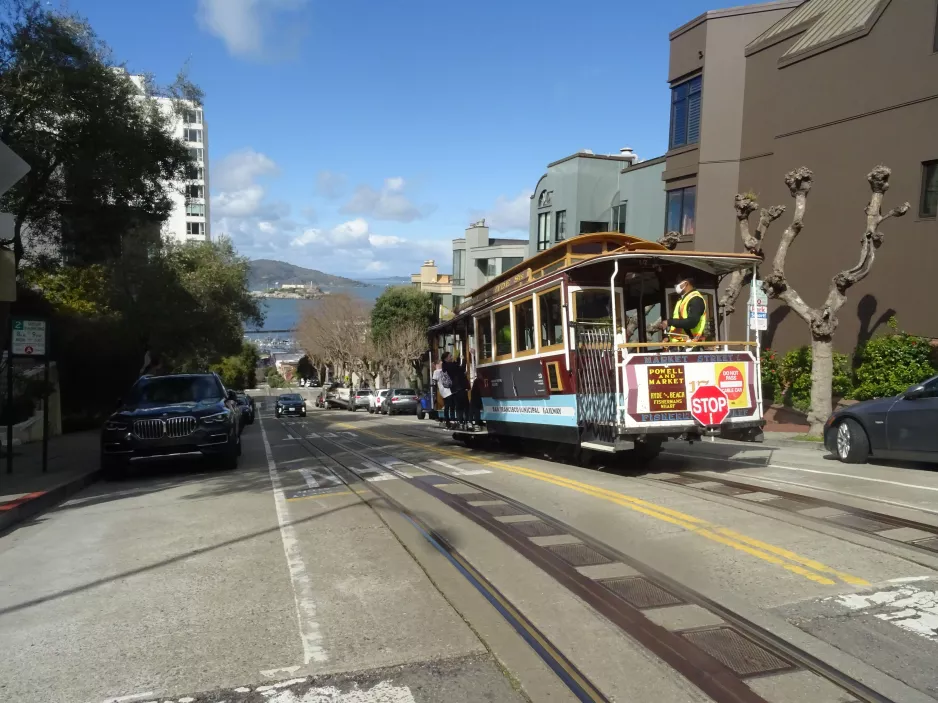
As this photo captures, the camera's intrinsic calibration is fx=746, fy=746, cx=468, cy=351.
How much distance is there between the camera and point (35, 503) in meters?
9.34

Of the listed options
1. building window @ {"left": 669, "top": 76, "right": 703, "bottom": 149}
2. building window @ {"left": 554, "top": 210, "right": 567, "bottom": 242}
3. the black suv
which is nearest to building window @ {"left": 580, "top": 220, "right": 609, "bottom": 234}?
building window @ {"left": 554, "top": 210, "right": 567, "bottom": 242}

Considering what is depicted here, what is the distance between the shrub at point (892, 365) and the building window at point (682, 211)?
8.46 meters

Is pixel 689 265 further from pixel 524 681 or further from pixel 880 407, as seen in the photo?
pixel 524 681

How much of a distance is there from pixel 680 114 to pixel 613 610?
2399 centimetres

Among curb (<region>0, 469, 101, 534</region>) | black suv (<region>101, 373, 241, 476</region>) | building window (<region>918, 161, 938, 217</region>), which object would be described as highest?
building window (<region>918, 161, 938, 217</region>)

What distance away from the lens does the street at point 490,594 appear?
3.98m

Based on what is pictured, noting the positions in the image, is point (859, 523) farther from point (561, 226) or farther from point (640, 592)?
point (561, 226)

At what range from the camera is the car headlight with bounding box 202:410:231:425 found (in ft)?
39.8

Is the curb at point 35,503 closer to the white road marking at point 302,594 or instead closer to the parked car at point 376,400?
the white road marking at point 302,594

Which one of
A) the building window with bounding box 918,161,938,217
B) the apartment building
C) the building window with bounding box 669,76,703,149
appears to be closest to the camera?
the building window with bounding box 918,161,938,217

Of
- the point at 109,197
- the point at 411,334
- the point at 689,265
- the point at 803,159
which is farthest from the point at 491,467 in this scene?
the point at 411,334

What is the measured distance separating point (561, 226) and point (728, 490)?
28.2 metres

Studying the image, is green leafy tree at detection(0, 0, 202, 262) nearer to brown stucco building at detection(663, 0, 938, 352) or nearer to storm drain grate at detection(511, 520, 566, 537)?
storm drain grate at detection(511, 520, 566, 537)

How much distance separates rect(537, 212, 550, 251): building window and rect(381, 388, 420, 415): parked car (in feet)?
33.8
